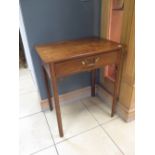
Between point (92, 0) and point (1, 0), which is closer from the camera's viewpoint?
point (1, 0)

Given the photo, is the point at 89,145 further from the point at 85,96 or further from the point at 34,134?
the point at 85,96

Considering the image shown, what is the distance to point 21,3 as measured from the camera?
3.38 ft

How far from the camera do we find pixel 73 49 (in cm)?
102

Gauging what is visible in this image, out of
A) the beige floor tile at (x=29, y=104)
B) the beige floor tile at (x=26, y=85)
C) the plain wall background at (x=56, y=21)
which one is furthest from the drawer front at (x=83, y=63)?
the beige floor tile at (x=26, y=85)

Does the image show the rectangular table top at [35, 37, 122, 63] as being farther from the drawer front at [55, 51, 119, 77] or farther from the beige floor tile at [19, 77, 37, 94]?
the beige floor tile at [19, 77, 37, 94]

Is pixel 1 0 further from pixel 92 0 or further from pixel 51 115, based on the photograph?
pixel 51 115

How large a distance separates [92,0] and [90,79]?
2.51 ft

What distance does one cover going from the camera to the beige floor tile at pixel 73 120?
1270mm

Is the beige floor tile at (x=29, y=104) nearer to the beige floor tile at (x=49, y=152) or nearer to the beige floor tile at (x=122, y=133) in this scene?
the beige floor tile at (x=49, y=152)

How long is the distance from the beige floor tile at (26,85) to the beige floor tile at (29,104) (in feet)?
0.29

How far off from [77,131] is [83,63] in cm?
63

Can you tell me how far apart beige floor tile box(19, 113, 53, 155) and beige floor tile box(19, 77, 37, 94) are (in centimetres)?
53

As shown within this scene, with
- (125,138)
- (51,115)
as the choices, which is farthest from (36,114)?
(125,138)

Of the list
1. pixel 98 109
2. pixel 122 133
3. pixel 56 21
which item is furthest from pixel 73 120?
pixel 56 21
